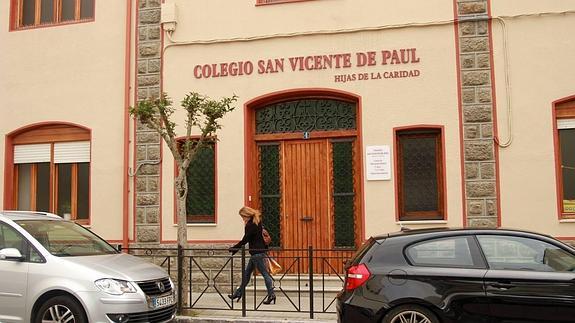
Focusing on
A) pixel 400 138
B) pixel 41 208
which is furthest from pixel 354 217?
pixel 41 208

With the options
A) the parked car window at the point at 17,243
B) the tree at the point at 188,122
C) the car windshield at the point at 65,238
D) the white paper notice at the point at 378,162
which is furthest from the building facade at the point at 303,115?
the parked car window at the point at 17,243

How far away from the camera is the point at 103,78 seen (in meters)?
12.5

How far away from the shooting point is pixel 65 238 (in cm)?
812

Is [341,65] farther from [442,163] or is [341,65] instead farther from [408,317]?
[408,317]

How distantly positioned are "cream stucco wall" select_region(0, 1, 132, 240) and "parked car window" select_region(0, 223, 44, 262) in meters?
4.32

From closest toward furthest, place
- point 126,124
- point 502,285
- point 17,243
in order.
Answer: point 502,285 < point 17,243 < point 126,124

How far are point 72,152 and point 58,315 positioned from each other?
6.27 metres

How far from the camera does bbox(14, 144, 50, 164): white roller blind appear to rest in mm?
12969

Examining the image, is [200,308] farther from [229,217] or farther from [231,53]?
[231,53]

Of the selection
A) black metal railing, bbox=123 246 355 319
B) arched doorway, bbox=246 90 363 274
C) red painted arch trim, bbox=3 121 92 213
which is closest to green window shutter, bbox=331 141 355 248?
arched doorway, bbox=246 90 363 274

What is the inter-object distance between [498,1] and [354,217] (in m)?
4.79

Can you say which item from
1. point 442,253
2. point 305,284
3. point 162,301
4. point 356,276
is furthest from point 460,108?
point 162,301

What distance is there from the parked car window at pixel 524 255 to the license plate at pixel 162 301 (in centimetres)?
408

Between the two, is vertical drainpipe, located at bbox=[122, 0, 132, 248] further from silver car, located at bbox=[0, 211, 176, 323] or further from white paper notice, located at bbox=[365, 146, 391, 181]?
white paper notice, located at bbox=[365, 146, 391, 181]
